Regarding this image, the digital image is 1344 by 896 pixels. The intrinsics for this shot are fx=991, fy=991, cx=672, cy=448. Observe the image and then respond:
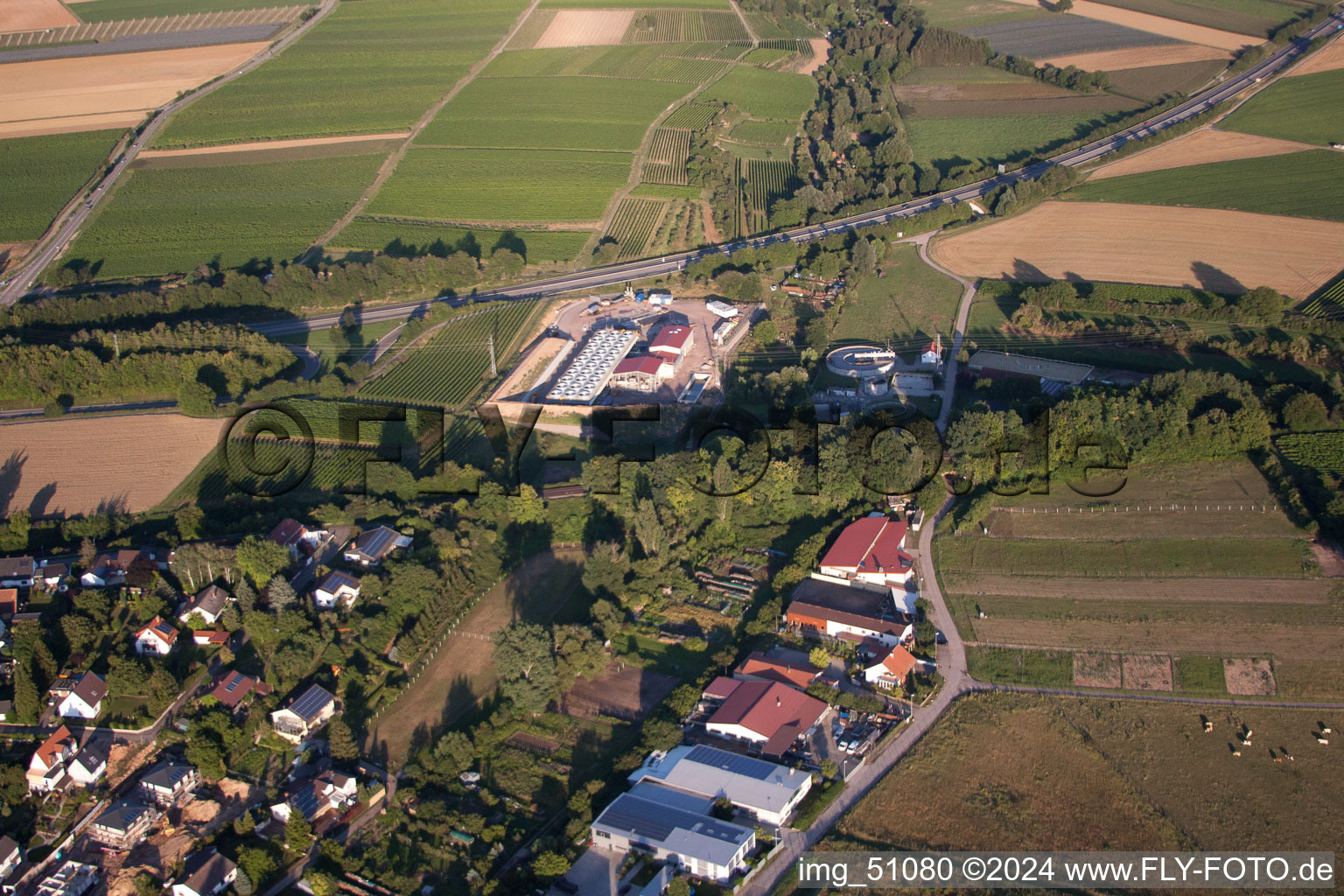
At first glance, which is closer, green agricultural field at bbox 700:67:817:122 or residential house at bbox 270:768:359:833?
residential house at bbox 270:768:359:833

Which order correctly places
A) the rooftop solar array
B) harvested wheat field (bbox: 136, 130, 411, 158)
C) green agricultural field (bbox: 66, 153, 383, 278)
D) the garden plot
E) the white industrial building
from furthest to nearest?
the garden plot → harvested wheat field (bbox: 136, 130, 411, 158) → green agricultural field (bbox: 66, 153, 383, 278) → the white industrial building → the rooftop solar array

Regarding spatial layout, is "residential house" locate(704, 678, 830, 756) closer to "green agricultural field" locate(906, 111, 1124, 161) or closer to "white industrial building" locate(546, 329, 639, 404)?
"white industrial building" locate(546, 329, 639, 404)

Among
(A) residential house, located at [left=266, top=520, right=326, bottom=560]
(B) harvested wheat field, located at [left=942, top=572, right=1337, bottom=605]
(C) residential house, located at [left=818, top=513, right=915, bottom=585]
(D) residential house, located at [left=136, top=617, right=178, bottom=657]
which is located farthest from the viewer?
(A) residential house, located at [left=266, top=520, right=326, bottom=560]

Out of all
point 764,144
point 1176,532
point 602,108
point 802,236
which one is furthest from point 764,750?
point 602,108

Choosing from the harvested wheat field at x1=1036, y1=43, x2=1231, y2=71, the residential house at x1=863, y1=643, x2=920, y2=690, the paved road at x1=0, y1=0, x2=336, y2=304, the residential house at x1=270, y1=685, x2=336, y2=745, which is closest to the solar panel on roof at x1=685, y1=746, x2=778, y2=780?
the residential house at x1=863, y1=643, x2=920, y2=690

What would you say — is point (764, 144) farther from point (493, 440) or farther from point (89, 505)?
point (89, 505)

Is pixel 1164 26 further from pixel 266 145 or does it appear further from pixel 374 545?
pixel 374 545

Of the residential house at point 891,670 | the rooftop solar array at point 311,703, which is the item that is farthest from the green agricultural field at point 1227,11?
the rooftop solar array at point 311,703
